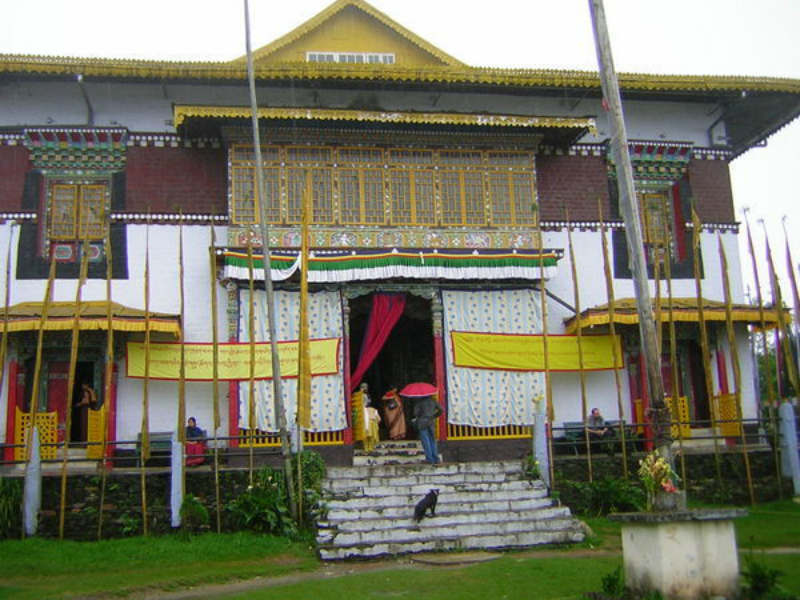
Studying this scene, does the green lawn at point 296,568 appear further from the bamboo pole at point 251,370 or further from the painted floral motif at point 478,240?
the painted floral motif at point 478,240

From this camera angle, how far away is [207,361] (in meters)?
16.6

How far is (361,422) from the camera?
17406mm

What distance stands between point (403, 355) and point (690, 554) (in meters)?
11.9

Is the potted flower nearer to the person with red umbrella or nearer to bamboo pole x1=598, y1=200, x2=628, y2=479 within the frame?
bamboo pole x1=598, y1=200, x2=628, y2=479

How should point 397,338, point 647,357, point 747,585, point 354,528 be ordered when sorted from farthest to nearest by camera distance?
1. point 397,338
2. point 354,528
3. point 647,357
4. point 747,585

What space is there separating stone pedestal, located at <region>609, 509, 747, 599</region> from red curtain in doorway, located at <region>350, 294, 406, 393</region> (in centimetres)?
893

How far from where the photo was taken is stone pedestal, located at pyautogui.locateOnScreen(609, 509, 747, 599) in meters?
8.68

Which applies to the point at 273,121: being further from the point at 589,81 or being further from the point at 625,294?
the point at 625,294

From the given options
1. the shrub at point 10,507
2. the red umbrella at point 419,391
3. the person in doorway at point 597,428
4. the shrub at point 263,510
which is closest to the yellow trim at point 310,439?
the red umbrella at point 419,391

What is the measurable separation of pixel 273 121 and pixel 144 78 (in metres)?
2.68

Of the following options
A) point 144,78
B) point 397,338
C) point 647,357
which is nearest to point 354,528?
point 647,357

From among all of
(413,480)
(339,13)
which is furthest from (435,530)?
(339,13)

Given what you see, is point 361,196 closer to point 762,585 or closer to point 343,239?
point 343,239

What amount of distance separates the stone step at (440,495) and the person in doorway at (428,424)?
A: 3.21 ft
